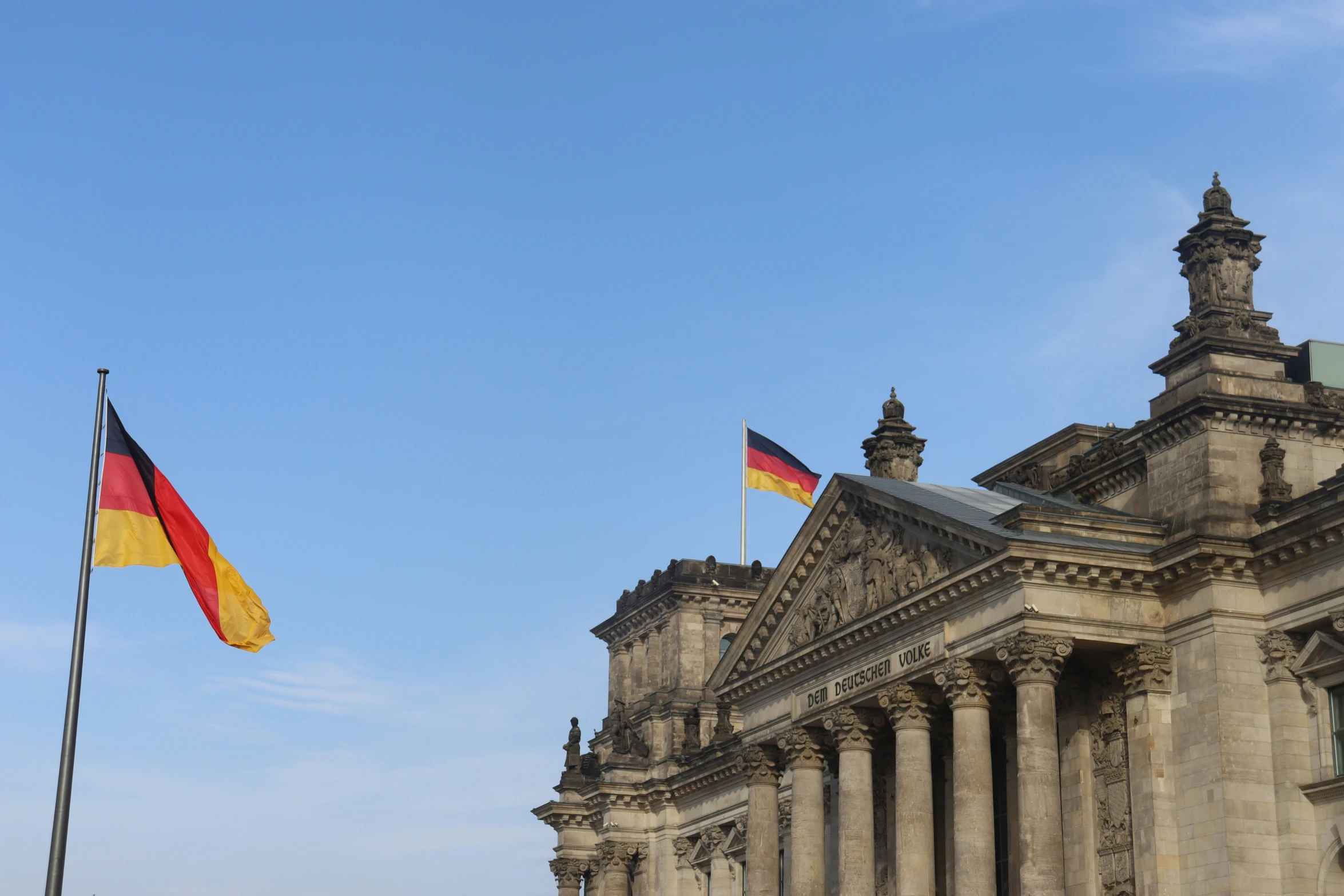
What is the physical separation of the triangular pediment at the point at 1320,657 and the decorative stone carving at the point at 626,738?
35.1 meters

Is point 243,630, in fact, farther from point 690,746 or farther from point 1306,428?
point 690,746

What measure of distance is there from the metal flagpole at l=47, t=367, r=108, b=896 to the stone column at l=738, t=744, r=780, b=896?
1063 inches

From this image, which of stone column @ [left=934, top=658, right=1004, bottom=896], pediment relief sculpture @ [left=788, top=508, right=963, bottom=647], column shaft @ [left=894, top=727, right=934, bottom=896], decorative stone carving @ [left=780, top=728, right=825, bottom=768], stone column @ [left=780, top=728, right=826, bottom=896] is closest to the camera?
stone column @ [left=934, top=658, right=1004, bottom=896]

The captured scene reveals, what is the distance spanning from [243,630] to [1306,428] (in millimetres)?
24420

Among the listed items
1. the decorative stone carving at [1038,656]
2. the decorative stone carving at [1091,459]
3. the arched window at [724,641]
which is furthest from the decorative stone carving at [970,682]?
the arched window at [724,641]

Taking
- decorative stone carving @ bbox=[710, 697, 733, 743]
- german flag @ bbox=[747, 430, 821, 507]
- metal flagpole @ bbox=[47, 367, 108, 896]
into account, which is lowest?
metal flagpole @ bbox=[47, 367, 108, 896]

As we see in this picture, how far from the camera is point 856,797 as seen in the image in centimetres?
4825

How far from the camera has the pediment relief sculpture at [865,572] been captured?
45688mm

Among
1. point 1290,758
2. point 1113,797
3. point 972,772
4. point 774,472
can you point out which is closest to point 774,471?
point 774,472

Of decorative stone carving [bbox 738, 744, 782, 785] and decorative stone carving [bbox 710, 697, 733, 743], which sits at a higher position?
decorative stone carving [bbox 710, 697, 733, 743]

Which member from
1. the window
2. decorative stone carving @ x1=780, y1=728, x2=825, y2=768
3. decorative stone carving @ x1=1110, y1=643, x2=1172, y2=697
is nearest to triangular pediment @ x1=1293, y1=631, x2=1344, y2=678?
the window

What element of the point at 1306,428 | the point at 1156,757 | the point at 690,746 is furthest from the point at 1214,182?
the point at 690,746

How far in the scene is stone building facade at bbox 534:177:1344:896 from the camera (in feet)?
130

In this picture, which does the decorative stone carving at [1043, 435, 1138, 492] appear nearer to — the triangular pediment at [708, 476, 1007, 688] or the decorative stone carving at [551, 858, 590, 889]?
the triangular pediment at [708, 476, 1007, 688]
